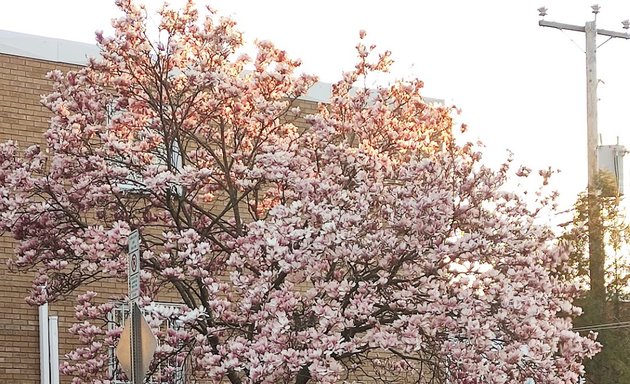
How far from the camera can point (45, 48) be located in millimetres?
21547

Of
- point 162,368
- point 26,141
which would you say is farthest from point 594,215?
point 162,368

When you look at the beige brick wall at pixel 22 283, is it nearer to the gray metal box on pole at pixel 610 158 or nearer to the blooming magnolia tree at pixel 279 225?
the blooming magnolia tree at pixel 279 225

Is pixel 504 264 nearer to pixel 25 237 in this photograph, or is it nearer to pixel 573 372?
pixel 573 372

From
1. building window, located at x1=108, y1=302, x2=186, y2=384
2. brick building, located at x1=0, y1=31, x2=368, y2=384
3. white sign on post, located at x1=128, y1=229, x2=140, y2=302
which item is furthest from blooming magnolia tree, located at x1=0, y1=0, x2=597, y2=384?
white sign on post, located at x1=128, y1=229, x2=140, y2=302

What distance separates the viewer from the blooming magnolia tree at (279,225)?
17.0 meters

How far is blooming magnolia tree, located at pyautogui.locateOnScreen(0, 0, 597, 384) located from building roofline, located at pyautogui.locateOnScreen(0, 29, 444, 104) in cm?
245

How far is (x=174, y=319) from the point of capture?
55.9 ft

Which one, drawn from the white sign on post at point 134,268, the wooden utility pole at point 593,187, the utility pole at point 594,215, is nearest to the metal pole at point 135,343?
the white sign on post at point 134,268

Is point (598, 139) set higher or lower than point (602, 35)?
lower

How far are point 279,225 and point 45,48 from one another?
6232 mm

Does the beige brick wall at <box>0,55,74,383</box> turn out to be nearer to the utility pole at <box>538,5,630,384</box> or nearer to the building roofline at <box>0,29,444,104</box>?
the building roofline at <box>0,29,444,104</box>

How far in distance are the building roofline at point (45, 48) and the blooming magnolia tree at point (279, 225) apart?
2.45 meters

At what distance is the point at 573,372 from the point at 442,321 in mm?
2284

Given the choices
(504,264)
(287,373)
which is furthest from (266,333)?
(504,264)
